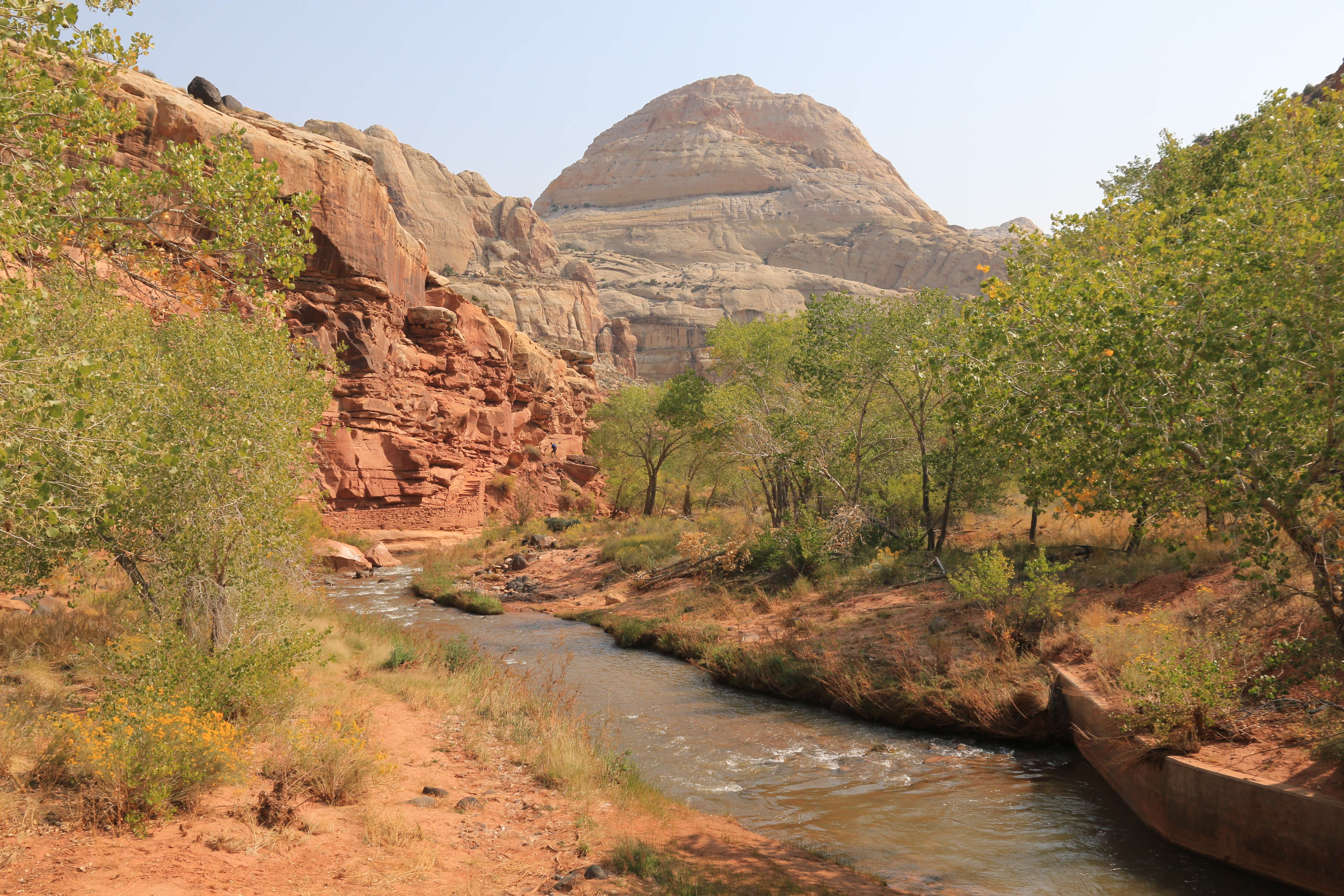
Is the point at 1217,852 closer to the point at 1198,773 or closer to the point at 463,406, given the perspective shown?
the point at 1198,773

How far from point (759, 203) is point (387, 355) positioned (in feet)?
423

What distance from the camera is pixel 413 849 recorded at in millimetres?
6254

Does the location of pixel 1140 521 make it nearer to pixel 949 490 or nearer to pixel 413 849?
pixel 413 849

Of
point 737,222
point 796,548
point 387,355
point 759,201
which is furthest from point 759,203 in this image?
point 796,548

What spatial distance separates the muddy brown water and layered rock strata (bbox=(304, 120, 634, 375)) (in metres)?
65.1

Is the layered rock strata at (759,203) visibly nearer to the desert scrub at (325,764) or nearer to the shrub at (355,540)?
the shrub at (355,540)

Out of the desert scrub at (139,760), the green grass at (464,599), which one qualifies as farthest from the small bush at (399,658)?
the green grass at (464,599)

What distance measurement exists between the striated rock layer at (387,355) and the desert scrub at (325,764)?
20.9m

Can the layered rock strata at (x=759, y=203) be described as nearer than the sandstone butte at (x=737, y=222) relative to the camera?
No

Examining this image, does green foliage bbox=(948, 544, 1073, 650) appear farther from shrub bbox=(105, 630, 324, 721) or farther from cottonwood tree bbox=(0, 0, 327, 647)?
cottonwood tree bbox=(0, 0, 327, 647)

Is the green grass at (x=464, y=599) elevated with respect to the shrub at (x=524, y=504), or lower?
lower

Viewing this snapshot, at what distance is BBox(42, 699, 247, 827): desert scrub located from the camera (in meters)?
5.77

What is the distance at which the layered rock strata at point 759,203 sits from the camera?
434ft

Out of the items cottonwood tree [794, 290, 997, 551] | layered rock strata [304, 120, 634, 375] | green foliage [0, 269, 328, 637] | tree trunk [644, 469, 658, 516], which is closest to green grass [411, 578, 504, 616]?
cottonwood tree [794, 290, 997, 551]
